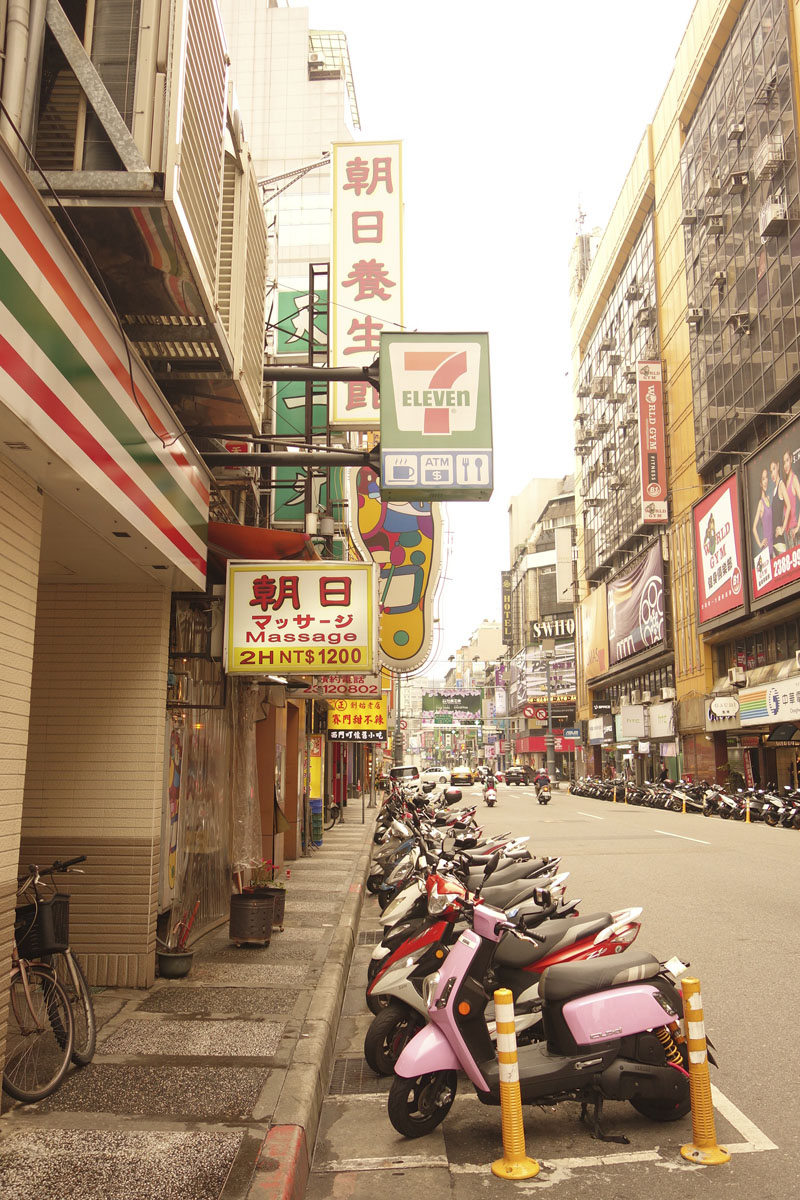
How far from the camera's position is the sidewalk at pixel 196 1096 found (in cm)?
402

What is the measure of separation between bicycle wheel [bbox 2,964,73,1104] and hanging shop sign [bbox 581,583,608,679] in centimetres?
5865

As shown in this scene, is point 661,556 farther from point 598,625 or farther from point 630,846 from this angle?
point 630,846

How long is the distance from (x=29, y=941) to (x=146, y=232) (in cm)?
412

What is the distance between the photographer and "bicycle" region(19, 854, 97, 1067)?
5.22m

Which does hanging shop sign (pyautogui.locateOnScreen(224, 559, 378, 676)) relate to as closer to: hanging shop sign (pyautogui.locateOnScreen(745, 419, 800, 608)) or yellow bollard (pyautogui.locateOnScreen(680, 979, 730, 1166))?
yellow bollard (pyautogui.locateOnScreen(680, 979, 730, 1166))

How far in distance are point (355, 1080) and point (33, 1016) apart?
79.2 inches

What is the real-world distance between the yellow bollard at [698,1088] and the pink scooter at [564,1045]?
0.25 m

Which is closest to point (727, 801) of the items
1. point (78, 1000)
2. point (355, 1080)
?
point (355, 1080)

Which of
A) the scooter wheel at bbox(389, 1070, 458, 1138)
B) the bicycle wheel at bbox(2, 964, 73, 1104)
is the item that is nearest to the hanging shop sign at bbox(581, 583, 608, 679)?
the scooter wheel at bbox(389, 1070, 458, 1138)

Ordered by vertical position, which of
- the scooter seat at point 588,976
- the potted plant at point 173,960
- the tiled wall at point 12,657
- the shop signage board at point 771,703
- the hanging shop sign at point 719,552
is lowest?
the potted plant at point 173,960

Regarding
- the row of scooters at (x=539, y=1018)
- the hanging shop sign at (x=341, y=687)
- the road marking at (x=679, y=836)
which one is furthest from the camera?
the road marking at (x=679, y=836)

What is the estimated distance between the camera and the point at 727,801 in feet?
99.7

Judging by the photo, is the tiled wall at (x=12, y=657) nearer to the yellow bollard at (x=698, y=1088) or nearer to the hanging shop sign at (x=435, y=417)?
the hanging shop sign at (x=435, y=417)

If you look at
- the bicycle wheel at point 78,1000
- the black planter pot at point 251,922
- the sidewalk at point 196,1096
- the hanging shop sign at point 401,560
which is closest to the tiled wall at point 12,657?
the sidewalk at point 196,1096
